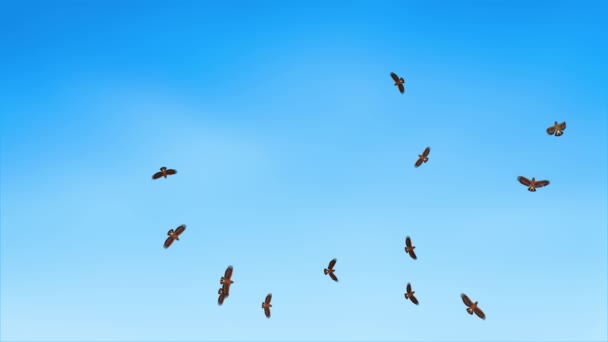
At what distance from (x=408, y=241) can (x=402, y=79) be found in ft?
43.7

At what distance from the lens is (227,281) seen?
4128 cm

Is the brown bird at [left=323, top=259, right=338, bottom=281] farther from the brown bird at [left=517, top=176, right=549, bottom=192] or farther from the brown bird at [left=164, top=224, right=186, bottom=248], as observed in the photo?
the brown bird at [left=517, top=176, right=549, bottom=192]

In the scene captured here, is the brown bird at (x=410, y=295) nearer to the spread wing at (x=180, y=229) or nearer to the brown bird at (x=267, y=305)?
the brown bird at (x=267, y=305)

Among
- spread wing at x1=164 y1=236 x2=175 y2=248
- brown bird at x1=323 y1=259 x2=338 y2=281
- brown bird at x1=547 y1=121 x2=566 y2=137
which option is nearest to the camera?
brown bird at x1=547 y1=121 x2=566 y2=137

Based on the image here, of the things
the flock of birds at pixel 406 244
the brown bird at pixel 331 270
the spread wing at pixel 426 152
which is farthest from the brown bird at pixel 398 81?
the brown bird at pixel 331 270

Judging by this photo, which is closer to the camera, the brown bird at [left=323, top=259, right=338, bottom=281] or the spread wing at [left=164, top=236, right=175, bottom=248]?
the spread wing at [left=164, top=236, right=175, bottom=248]

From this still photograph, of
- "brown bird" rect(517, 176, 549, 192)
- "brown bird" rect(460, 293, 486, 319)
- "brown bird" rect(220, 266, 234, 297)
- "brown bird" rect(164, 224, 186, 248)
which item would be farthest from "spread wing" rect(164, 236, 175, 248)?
"brown bird" rect(517, 176, 549, 192)

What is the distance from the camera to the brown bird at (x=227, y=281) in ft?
134

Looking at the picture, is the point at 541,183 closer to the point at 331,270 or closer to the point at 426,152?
the point at 426,152

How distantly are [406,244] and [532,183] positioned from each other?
10.9 metres

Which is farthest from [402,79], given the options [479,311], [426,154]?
[479,311]

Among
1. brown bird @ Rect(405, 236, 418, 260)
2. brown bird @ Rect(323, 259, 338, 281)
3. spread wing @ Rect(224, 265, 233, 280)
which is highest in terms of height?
brown bird @ Rect(405, 236, 418, 260)

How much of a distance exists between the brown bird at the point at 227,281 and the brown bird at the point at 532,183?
2339 cm

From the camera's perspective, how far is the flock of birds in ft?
130
